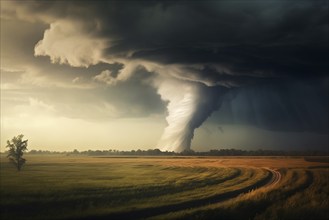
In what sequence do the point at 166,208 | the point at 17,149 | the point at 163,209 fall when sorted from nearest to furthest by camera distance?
the point at 163,209 → the point at 166,208 → the point at 17,149

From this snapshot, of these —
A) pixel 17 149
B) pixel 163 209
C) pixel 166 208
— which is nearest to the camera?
pixel 163 209

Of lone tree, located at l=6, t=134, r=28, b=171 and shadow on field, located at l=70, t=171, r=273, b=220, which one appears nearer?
shadow on field, located at l=70, t=171, r=273, b=220

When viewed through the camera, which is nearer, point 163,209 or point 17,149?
point 163,209

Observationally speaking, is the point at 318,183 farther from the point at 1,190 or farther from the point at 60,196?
the point at 1,190

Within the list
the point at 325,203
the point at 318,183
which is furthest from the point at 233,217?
the point at 318,183

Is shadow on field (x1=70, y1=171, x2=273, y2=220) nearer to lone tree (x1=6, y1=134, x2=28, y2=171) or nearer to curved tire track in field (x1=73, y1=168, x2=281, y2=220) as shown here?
curved tire track in field (x1=73, y1=168, x2=281, y2=220)

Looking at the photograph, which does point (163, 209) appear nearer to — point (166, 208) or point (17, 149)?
point (166, 208)

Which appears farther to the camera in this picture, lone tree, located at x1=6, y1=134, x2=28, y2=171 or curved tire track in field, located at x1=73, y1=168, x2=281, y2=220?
lone tree, located at x1=6, y1=134, x2=28, y2=171

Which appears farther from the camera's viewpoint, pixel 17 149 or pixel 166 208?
pixel 17 149

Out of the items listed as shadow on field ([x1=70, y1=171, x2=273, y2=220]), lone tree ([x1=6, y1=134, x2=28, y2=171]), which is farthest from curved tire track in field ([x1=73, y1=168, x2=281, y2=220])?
lone tree ([x1=6, y1=134, x2=28, y2=171])

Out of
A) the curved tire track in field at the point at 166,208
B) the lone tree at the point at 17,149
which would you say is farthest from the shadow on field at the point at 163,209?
the lone tree at the point at 17,149

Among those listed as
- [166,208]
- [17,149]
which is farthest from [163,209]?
[17,149]

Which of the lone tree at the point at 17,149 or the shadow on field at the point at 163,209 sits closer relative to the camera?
the shadow on field at the point at 163,209

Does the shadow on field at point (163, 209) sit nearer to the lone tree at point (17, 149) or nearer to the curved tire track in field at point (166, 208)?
the curved tire track in field at point (166, 208)
